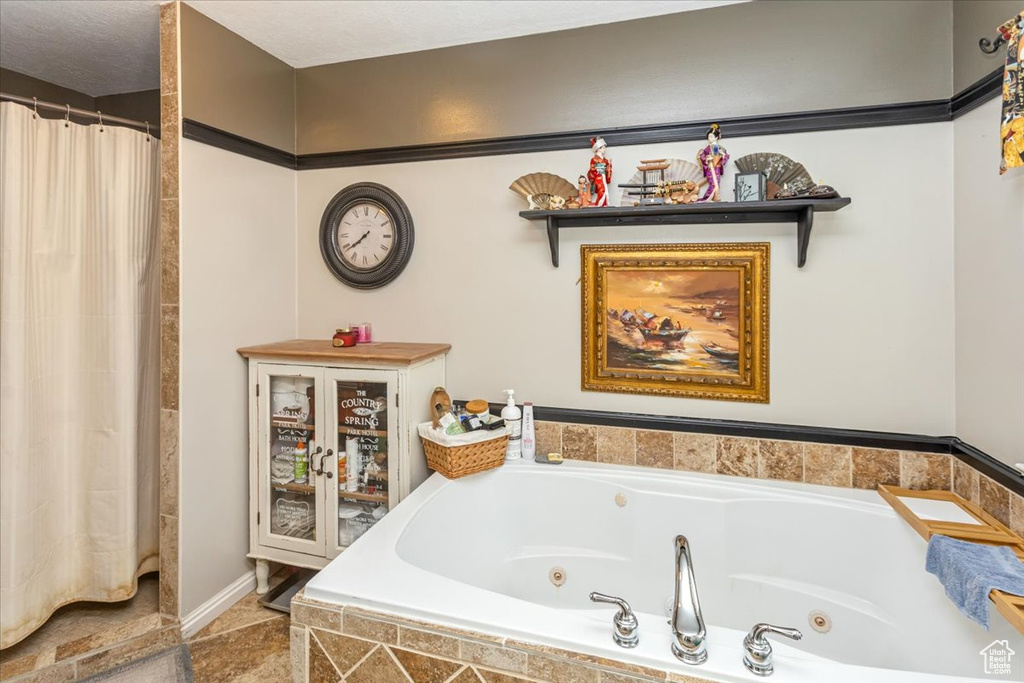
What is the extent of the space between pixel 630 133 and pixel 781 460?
1.45 metres

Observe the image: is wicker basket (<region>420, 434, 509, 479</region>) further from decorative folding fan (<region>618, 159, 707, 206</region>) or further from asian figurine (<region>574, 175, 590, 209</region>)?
decorative folding fan (<region>618, 159, 707, 206</region>)

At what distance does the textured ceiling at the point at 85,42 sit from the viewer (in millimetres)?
1913

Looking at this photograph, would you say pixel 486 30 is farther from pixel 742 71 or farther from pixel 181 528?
pixel 181 528

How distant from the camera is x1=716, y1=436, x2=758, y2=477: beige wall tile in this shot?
196cm

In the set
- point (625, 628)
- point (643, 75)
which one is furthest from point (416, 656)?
point (643, 75)

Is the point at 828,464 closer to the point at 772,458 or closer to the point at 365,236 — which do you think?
the point at 772,458

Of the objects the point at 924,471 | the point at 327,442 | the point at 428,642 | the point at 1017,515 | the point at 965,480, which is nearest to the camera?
the point at 428,642

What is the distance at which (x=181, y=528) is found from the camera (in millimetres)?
1917

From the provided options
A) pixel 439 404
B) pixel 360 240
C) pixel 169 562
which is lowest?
pixel 169 562

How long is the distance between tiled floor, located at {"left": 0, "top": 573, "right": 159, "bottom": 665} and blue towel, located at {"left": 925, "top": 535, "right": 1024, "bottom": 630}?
275cm

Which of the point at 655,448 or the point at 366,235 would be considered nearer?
the point at 655,448

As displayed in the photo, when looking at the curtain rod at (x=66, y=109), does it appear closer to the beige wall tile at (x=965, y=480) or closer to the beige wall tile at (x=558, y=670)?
the beige wall tile at (x=558, y=670)

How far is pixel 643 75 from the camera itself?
2.04 metres

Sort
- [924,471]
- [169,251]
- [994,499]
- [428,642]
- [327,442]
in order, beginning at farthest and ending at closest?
[327,442]
[169,251]
[924,471]
[994,499]
[428,642]
